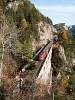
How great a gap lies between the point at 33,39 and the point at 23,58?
108 ft

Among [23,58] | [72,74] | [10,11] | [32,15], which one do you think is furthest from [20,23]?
[23,58]

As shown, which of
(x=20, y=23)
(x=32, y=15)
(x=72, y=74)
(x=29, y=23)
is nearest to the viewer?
(x=72, y=74)

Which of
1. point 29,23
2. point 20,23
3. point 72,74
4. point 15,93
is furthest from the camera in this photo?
point 29,23

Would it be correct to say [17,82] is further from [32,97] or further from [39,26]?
[39,26]

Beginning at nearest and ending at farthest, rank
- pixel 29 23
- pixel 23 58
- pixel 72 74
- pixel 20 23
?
pixel 23 58 → pixel 72 74 → pixel 20 23 → pixel 29 23

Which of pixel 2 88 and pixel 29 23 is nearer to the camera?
pixel 2 88

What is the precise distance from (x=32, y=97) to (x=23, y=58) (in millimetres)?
24312

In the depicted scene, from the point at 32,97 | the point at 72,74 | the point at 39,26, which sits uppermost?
the point at 39,26

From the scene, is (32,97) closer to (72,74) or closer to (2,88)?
(2,88)

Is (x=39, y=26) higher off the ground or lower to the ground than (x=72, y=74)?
higher

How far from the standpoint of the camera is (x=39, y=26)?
3366 inches

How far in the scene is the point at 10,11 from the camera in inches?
3105

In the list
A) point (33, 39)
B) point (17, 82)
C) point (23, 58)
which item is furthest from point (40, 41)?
point (17, 82)

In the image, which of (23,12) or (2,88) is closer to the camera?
(2,88)
